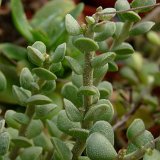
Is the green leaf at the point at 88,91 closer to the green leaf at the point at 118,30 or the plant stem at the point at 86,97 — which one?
the plant stem at the point at 86,97

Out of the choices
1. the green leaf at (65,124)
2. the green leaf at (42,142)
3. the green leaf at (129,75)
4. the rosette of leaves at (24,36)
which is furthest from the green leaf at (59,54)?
the green leaf at (129,75)

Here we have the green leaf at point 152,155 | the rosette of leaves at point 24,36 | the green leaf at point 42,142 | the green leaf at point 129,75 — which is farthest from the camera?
the green leaf at point 129,75

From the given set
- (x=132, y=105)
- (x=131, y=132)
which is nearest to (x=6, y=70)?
(x=132, y=105)

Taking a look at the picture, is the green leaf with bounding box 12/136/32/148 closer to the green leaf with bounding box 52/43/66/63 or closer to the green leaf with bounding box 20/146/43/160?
the green leaf with bounding box 20/146/43/160

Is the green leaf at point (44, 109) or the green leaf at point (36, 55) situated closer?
the green leaf at point (36, 55)

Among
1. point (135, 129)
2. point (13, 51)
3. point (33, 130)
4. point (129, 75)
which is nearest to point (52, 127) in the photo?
point (33, 130)

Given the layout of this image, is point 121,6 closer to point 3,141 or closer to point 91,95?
point 91,95

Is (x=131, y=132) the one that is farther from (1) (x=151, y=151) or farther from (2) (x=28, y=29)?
(2) (x=28, y=29)
